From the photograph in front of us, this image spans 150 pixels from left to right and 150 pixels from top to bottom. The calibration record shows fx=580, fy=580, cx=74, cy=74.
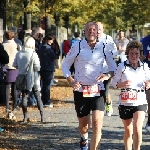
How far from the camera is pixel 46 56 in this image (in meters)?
14.6

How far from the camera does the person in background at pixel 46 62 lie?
47.3ft

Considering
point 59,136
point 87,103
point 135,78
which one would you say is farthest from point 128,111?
point 59,136

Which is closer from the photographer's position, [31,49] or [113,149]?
[113,149]

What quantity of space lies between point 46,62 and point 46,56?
154 mm

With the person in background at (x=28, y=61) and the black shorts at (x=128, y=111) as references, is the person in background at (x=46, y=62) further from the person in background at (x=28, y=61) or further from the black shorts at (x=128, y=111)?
the black shorts at (x=128, y=111)

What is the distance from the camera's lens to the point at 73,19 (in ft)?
137

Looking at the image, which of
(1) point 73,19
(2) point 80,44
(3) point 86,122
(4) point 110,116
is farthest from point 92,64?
(1) point 73,19

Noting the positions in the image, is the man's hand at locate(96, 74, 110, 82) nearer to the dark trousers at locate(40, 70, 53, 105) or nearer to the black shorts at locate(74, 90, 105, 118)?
the black shorts at locate(74, 90, 105, 118)

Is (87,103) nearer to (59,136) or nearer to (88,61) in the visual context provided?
(88,61)

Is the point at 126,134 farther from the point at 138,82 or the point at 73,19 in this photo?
the point at 73,19

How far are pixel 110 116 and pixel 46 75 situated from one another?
8.51 ft

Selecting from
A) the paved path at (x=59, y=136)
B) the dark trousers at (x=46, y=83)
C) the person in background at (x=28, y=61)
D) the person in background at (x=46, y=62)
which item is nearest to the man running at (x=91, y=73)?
the paved path at (x=59, y=136)

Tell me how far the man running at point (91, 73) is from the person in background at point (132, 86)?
0.68ft

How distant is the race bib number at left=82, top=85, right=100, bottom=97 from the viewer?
310 inches
